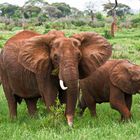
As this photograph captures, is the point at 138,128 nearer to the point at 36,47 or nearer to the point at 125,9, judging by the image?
the point at 36,47

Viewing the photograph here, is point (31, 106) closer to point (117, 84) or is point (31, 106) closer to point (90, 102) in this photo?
point (90, 102)

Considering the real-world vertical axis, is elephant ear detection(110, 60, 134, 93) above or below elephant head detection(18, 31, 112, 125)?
below

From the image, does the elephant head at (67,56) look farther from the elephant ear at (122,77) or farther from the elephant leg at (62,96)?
the elephant ear at (122,77)

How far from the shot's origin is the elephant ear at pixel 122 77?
22.5ft

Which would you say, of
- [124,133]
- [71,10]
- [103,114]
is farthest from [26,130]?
[71,10]

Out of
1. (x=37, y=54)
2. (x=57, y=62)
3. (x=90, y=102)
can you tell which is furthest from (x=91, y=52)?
(x=90, y=102)

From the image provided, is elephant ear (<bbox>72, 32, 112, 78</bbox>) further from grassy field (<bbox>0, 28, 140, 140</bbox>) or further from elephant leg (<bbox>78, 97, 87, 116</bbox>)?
elephant leg (<bbox>78, 97, 87, 116</bbox>)

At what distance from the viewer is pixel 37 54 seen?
629 centimetres

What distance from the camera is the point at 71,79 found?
5.61 m

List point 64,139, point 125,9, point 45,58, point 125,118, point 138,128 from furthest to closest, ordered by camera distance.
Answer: point 125,9
point 125,118
point 45,58
point 138,128
point 64,139

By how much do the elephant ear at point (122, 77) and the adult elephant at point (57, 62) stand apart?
52 centimetres

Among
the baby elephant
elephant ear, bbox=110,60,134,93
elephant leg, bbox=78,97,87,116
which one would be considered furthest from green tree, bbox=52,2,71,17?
elephant ear, bbox=110,60,134,93

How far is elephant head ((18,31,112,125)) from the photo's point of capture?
574 centimetres

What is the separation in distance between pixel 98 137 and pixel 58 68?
1083 mm
